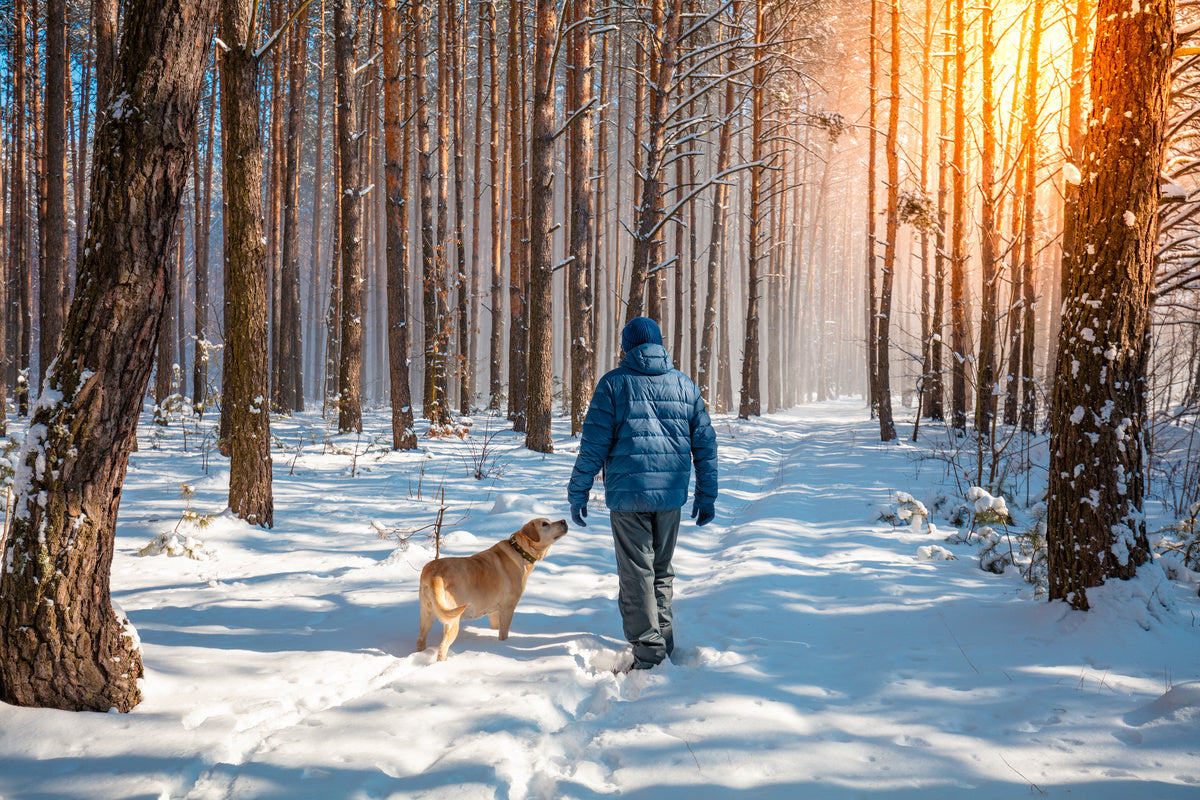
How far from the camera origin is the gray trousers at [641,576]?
374 centimetres

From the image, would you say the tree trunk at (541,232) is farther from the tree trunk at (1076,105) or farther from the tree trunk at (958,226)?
the tree trunk at (958,226)

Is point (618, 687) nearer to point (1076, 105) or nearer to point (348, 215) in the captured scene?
point (348, 215)

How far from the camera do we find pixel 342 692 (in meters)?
3.27

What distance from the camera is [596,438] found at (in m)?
3.79

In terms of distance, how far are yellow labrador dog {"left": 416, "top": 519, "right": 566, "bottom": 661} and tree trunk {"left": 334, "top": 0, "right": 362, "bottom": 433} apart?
8.63 m

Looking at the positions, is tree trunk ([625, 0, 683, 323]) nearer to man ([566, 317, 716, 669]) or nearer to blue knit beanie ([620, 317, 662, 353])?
blue knit beanie ([620, 317, 662, 353])

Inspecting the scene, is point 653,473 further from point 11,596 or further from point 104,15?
Result: point 104,15

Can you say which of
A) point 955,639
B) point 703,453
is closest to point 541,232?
point 703,453

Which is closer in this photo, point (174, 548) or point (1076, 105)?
point (174, 548)

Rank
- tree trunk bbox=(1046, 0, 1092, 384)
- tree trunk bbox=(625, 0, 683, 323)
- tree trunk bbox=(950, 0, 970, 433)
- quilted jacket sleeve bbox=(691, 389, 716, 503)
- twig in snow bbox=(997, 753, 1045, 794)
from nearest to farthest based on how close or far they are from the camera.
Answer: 1. twig in snow bbox=(997, 753, 1045, 794)
2. quilted jacket sleeve bbox=(691, 389, 716, 503)
3. tree trunk bbox=(1046, 0, 1092, 384)
4. tree trunk bbox=(625, 0, 683, 323)
5. tree trunk bbox=(950, 0, 970, 433)

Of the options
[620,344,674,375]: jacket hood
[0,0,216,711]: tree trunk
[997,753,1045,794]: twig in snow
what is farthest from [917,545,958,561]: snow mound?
[0,0,216,711]: tree trunk

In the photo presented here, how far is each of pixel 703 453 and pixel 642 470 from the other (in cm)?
47

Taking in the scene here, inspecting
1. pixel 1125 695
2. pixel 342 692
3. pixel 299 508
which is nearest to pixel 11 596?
pixel 342 692

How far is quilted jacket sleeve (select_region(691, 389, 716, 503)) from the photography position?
3966 mm
